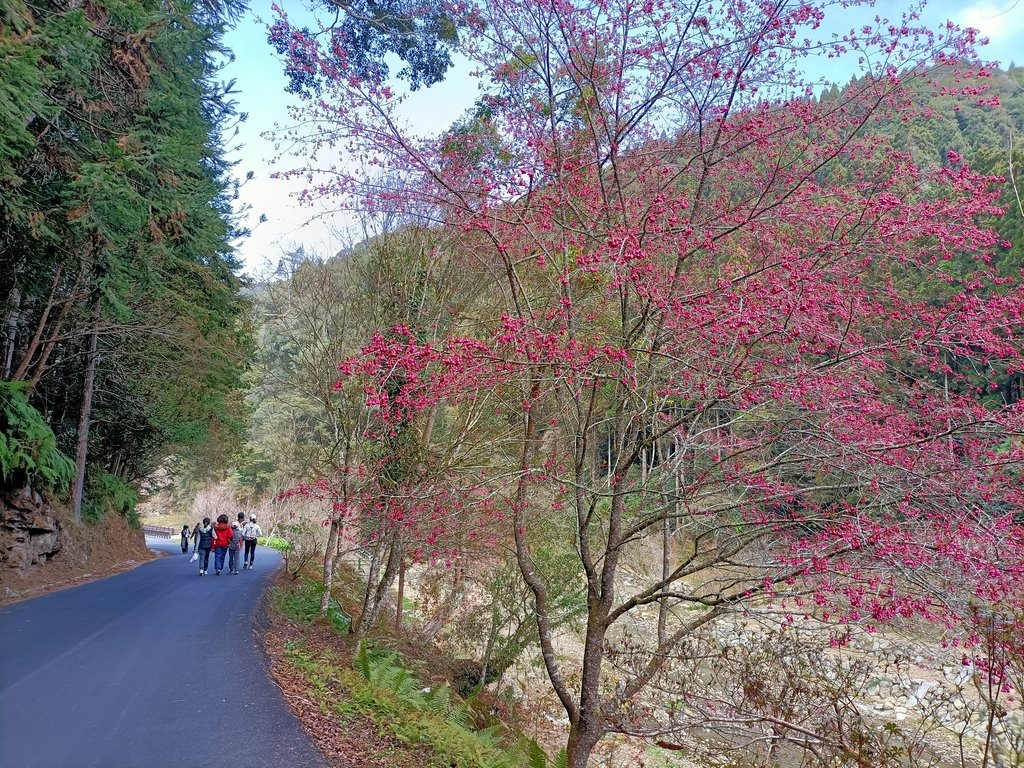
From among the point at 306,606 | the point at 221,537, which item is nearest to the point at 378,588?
the point at 306,606

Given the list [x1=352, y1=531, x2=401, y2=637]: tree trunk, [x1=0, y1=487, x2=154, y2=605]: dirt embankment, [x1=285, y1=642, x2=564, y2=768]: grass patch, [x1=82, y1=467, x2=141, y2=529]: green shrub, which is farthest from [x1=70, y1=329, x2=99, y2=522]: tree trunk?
[x1=285, y1=642, x2=564, y2=768]: grass patch

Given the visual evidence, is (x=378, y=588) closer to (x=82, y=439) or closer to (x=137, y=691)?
(x=137, y=691)

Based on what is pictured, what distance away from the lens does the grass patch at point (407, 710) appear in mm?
5359

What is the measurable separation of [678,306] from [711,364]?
51cm

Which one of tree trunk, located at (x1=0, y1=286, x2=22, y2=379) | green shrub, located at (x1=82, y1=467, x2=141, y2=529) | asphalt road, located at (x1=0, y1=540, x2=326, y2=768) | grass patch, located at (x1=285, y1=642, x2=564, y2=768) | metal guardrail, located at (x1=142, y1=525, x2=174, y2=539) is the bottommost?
metal guardrail, located at (x1=142, y1=525, x2=174, y2=539)

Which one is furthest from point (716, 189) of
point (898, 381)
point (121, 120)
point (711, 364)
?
point (121, 120)

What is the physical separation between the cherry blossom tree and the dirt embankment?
9536 mm

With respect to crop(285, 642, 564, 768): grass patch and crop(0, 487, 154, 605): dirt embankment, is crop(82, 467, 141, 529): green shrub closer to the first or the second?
crop(0, 487, 154, 605): dirt embankment

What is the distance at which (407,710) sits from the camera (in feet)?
20.2

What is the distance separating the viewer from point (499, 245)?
18.0 feet

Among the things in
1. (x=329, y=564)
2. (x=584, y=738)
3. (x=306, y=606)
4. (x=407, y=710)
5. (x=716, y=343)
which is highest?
(x=716, y=343)

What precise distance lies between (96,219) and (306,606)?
290 inches

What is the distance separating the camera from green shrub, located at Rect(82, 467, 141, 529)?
1697 cm

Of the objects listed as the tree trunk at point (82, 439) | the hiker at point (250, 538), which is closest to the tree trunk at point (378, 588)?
the hiker at point (250, 538)
